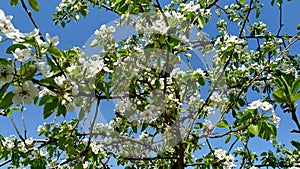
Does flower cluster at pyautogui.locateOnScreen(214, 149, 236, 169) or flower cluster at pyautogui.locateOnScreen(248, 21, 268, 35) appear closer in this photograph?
flower cluster at pyautogui.locateOnScreen(214, 149, 236, 169)

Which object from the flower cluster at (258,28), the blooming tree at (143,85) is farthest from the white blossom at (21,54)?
the flower cluster at (258,28)

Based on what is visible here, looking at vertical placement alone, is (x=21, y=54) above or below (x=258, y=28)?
below

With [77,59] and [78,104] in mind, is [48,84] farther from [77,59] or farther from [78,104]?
[77,59]

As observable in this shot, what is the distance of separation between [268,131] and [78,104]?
0.73 metres

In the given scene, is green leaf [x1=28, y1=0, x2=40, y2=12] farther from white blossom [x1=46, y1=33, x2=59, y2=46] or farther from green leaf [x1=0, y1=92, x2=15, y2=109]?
green leaf [x1=0, y1=92, x2=15, y2=109]

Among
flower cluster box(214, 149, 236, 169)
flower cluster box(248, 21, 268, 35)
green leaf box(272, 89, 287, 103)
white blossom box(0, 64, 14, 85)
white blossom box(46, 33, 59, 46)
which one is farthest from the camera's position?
flower cluster box(248, 21, 268, 35)

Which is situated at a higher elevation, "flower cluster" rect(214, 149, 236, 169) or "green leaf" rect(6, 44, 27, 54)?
"flower cluster" rect(214, 149, 236, 169)

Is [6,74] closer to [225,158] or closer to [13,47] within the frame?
[13,47]

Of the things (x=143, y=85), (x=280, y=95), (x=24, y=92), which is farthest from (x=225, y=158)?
(x=280, y=95)

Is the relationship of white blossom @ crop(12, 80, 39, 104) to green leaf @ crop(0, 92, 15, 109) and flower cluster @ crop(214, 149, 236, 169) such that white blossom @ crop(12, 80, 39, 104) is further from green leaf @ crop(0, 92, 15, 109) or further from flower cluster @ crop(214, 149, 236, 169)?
flower cluster @ crop(214, 149, 236, 169)

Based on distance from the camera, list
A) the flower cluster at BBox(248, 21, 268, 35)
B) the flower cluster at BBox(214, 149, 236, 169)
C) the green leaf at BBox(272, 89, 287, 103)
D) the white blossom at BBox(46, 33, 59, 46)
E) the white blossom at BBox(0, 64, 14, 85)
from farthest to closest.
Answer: the flower cluster at BBox(248, 21, 268, 35) < the flower cluster at BBox(214, 149, 236, 169) < the white blossom at BBox(46, 33, 59, 46) < the white blossom at BBox(0, 64, 14, 85) < the green leaf at BBox(272, 89, 287, 103)

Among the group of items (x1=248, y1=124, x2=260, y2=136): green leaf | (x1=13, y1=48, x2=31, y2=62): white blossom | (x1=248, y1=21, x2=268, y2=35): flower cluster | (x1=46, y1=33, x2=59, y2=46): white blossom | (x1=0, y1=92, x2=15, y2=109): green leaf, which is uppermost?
(x1=248, y1=21, x2=268, y2=35): flower cluster

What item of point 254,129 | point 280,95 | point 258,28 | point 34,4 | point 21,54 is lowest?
point 280,95

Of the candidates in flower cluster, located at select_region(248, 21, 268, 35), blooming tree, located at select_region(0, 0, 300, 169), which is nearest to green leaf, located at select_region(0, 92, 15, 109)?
blooming tree, located at select_region(0, 0, 300, 169)
